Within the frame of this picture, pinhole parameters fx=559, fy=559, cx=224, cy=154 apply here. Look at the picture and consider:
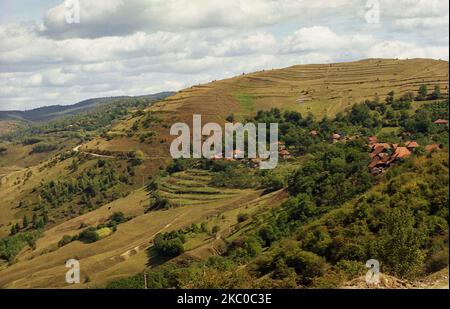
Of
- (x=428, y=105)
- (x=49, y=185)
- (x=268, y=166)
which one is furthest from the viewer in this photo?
(x=49, y=185)

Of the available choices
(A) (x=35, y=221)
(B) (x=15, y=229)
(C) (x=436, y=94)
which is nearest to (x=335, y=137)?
(C) (x=436, y=94)

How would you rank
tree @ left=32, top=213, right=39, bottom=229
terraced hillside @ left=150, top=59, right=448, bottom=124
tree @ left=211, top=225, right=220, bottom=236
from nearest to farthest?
1. tree @ left=211, top=225, right=220, bottom=236
2. tree @ left=32, top=213, right=39, bottom=229
3. terraced hillside @ left=150, top=59, right=448, bottom=124

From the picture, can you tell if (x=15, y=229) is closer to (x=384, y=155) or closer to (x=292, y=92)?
(x=292, y=92)

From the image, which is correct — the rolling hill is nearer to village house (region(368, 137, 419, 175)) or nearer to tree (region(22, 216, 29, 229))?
tree (region(22, 216, 29, 229))

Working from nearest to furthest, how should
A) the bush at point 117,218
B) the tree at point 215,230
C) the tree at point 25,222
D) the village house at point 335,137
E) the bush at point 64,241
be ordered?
the tree at point 215,230
the bush at point 64,241
the bush at point 117,218
the village house at point 335,137
the tree at point 25,222

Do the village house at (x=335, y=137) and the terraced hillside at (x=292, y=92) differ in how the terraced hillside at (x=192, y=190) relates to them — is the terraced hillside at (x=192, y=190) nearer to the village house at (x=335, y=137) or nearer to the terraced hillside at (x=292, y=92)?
the terraced hillside at (x=292, y=92)

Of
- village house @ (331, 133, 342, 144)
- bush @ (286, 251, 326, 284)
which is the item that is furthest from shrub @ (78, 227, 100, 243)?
bush @ (286, 251, 326, 284)

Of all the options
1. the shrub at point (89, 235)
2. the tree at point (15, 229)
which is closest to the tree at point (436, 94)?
the shrub at point (89, 235)

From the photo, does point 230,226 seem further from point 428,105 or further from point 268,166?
point 428,105

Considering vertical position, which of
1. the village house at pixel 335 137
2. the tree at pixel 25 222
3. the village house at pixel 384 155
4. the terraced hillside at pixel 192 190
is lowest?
the tree at pixel 25 222

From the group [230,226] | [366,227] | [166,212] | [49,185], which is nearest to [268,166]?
[166,212]

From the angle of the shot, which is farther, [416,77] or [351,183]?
[416,77]
